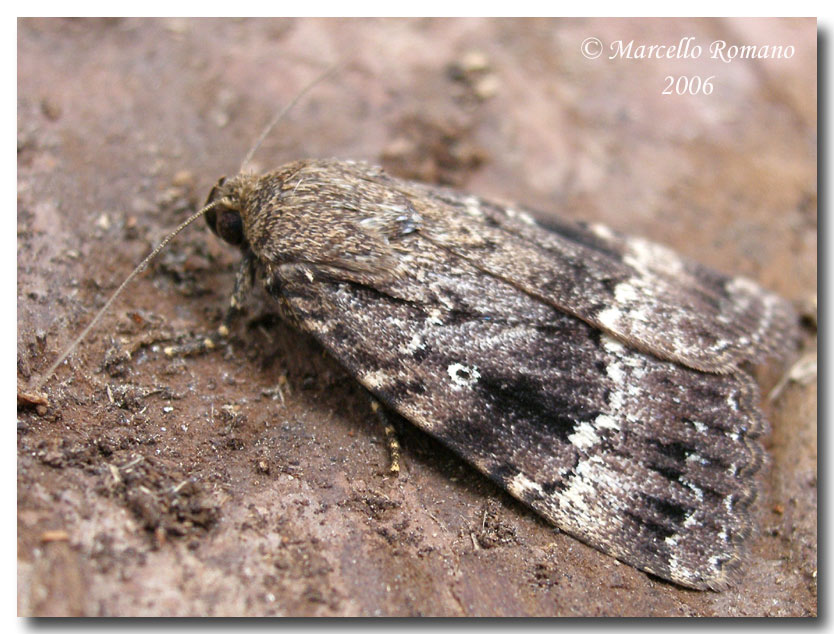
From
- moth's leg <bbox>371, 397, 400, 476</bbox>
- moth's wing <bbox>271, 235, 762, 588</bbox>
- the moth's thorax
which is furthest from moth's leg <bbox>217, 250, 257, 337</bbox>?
moth's leg <bbox>371, 397, 400, 476</bbox>

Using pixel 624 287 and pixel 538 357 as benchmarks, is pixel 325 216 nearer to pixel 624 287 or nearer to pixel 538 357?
pixel 538 357

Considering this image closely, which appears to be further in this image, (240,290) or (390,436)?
(240,290)

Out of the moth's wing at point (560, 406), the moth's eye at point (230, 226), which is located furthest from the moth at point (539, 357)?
the moth's eye at point (230, 226)

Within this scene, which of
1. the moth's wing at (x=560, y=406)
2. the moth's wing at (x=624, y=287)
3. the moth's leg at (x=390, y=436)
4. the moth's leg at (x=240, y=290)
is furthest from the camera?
the moth's leg at (x=240, y=290)

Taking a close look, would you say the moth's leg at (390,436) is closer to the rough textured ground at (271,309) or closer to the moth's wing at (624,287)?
the rough textured ground at (271,309)

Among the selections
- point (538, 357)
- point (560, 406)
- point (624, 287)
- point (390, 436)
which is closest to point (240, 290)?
point (390, 436)

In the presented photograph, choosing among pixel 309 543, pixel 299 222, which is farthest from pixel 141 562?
pixel 299 222

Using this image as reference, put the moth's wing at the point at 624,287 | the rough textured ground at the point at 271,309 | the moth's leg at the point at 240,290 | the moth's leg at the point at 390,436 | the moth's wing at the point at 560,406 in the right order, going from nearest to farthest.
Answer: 1. the rough textured ground at the point at 271,309
2. the moth's wing at the point at 560,406
3. the moth's leg at the point at 390,436
4. the moth's wing at the point at 624,287
5. the moth's leg at the point at 240,290
